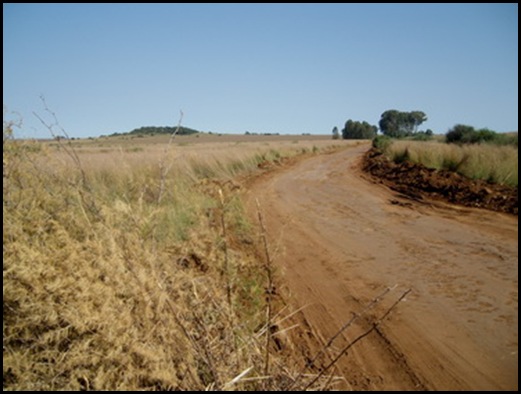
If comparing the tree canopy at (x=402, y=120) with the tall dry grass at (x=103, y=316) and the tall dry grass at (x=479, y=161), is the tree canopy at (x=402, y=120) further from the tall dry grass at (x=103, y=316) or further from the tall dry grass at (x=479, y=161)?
the tall dry grass at (x=103, y=316)

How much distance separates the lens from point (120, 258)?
116 inches

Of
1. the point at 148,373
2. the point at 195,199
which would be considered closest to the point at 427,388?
the point at 148,373

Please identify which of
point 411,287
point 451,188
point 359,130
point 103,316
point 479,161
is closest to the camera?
point 103,316

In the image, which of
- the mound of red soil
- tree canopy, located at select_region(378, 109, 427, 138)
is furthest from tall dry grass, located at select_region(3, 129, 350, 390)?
tree canopy, located at select_region(378, 109, 427, 138)

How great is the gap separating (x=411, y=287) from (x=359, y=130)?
9139 cm

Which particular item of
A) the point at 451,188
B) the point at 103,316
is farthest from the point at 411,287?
the point at 451,188

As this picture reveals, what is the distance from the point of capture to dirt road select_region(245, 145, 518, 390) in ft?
10.7

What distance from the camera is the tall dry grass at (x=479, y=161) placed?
11094 millimetres

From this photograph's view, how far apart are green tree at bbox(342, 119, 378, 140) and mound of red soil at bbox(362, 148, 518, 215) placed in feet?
261

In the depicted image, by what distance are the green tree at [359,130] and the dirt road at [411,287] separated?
86.0 m

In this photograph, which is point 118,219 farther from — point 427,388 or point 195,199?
point 195,199

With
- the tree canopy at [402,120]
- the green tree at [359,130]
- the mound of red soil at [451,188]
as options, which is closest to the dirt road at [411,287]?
the mound of red soil at [451,188]

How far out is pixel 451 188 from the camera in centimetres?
1068

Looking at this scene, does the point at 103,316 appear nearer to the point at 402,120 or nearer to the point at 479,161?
the point at 479,161
